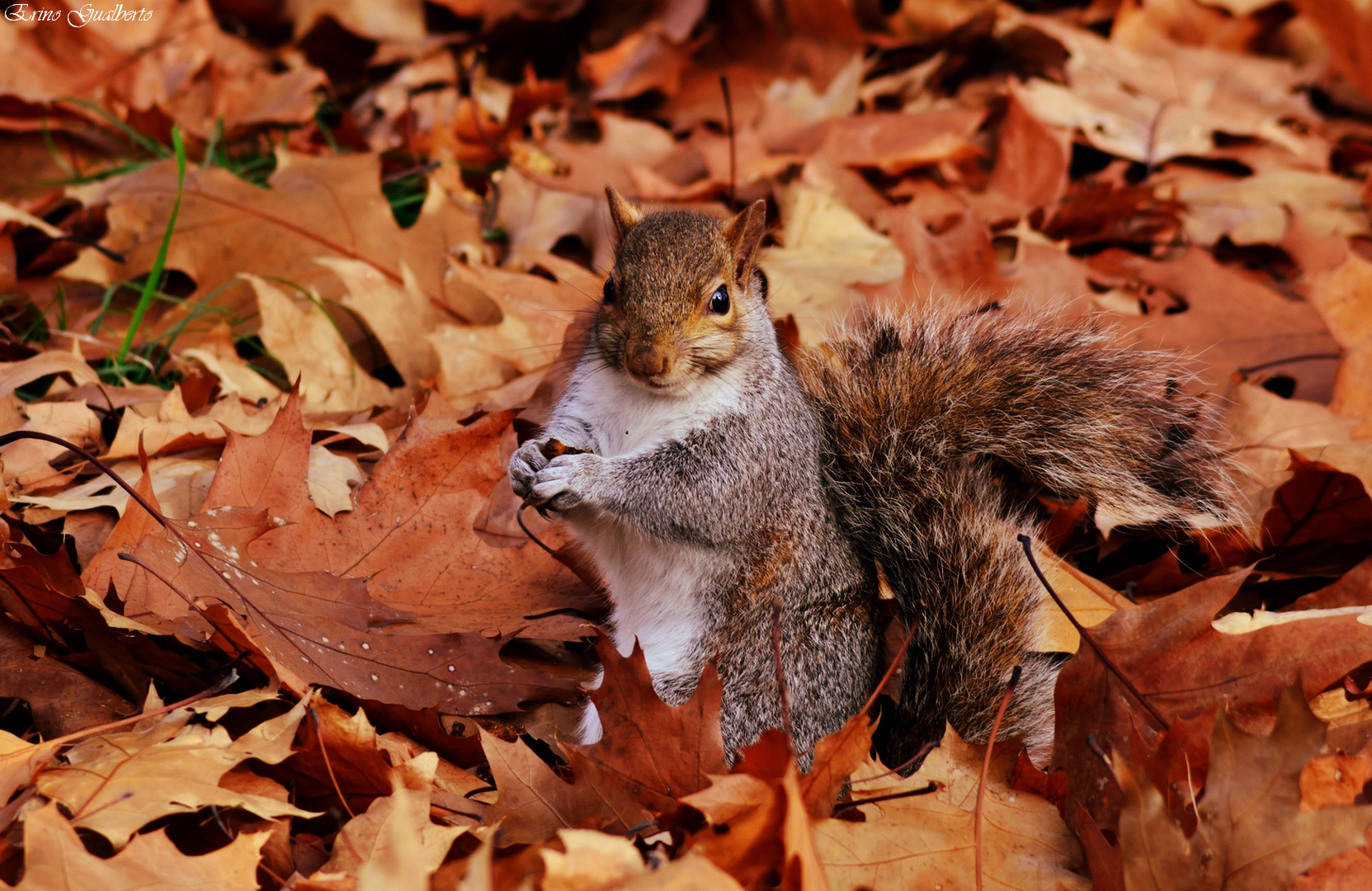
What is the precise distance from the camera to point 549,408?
275cm

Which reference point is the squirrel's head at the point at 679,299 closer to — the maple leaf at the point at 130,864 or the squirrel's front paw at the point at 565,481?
the squirrel's front paw at the point at 565,481

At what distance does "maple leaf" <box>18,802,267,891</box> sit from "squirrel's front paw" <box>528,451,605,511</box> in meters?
0.79

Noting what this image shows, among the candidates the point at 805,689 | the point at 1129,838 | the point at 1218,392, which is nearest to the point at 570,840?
the point at 1129,838

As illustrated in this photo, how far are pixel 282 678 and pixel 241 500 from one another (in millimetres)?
506

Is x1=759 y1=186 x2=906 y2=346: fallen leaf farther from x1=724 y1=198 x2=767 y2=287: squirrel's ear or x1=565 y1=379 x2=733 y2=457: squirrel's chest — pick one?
x1=565 y1=379 x2=733 y2=457: squirrel's chest

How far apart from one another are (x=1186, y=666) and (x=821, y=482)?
78cm

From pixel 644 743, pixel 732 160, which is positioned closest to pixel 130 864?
pixel 644 743

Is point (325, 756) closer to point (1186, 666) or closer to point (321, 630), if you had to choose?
point (321, 630)

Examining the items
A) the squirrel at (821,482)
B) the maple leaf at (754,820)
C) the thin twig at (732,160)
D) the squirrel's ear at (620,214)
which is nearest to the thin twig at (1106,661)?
the squirrel at (821,482)

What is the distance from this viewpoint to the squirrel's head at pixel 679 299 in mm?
2076

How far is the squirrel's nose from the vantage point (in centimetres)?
204

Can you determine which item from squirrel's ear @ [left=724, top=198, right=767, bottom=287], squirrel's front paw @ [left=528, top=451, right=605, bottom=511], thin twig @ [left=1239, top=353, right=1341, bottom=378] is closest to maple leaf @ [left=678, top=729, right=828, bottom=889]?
squirrel's front paw @ [left=528, top=451, right=605, bottom=511]

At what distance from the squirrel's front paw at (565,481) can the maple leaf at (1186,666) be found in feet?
3.04

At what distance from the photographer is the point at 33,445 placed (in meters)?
→ 2.35
